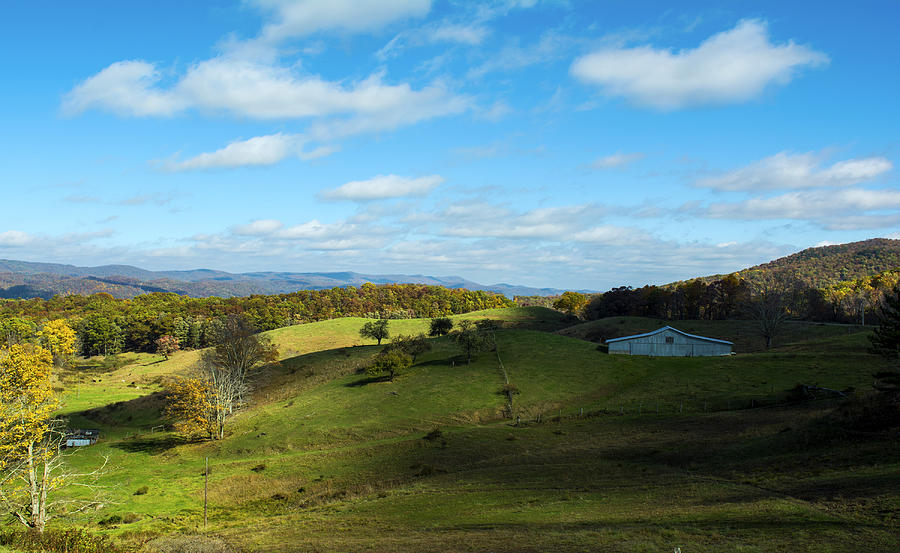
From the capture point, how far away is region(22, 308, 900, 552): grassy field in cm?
2712

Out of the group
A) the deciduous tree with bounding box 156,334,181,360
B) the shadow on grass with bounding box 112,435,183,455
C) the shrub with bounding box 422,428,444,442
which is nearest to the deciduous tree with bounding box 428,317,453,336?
the shadow on grass with bounding box 112,435,183,455

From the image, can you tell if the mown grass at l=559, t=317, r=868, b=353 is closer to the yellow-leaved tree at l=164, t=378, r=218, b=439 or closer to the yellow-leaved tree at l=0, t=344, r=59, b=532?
the yellow-leaved tree at l=164, t=378, r=218, b=439

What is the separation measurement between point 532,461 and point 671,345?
64.9 metres

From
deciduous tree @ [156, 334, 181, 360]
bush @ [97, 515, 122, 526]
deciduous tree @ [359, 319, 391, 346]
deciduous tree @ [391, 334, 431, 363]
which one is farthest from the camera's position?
deciduous tree @ [156, 334, 181, 360]

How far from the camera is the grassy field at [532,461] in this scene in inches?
1068

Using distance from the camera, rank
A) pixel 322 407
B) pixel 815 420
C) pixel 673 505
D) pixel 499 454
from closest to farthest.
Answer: pixel 673 505
pixel 815 420
pixel 499 454
pixel 322 407

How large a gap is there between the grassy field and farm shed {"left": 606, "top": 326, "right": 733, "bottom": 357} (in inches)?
345


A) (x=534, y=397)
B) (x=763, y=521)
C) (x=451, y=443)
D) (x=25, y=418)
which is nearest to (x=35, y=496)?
(x=25, y=418)

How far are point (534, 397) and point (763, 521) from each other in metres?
46.3

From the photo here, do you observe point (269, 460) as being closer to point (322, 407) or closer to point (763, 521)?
point (322, 407)

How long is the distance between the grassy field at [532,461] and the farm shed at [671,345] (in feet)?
28.8

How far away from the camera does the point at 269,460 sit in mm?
56031

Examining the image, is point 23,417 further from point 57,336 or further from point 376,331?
point 376,331

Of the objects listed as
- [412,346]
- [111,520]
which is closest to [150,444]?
Answer: [111,520]
